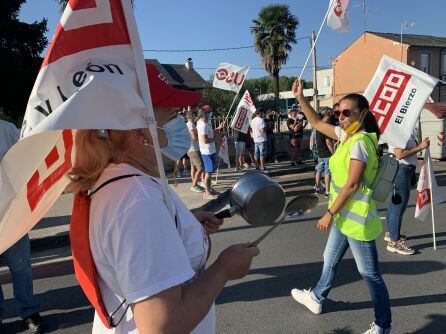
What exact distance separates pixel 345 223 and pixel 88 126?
7.96 feet

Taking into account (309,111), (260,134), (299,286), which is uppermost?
(309,111)

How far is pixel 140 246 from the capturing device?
1.00m

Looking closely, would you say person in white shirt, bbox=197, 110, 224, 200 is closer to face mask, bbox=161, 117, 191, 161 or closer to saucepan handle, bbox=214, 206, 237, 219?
face mask, bbox=161, 117, 191, 161

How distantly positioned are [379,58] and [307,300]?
34224 mm

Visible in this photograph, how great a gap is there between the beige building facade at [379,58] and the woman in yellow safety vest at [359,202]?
31.0 m

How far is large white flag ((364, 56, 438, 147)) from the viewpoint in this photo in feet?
14.5

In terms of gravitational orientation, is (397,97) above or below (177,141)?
above

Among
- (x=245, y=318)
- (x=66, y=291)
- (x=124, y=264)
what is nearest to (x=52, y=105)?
(x=124, y=264)

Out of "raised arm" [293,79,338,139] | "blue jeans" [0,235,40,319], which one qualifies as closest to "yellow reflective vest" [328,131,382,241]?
"raised arm" [293,79,338,139]

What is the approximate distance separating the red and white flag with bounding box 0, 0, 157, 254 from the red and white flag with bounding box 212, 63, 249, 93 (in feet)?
31.7

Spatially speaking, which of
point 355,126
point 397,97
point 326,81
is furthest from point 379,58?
point 355,126

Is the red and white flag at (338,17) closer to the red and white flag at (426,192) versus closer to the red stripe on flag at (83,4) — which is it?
the red and white flag at (426,192)

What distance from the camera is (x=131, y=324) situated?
4.00 ft

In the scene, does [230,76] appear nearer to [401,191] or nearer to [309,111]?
[401,191]
